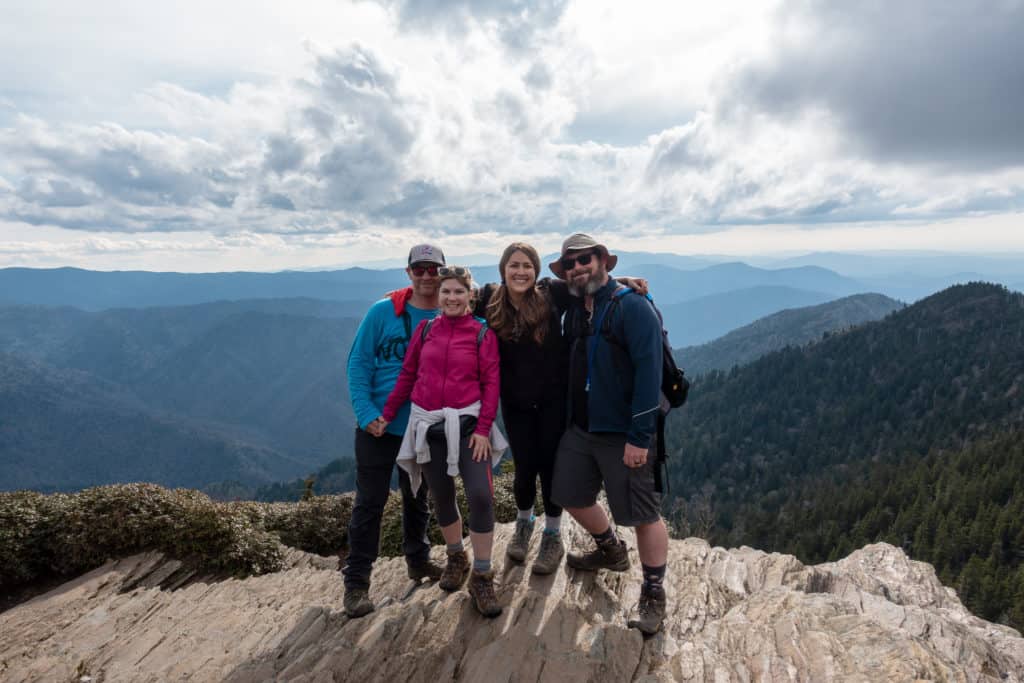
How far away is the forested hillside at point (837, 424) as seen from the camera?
106312 millimetres

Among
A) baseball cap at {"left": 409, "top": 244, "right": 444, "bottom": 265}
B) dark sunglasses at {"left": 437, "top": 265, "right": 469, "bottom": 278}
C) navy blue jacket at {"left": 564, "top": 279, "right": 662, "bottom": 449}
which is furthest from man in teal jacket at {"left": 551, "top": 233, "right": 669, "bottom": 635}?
baseball cap at {"left": 409, "top": 244, "right": 444, "bottom": 265}

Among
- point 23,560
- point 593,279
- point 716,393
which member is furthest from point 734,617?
point 716,393

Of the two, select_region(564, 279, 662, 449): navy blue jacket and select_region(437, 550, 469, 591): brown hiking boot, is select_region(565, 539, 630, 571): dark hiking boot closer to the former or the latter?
select_region(437, 550, 469, 591): brown hiking boot

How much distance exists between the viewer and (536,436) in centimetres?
653

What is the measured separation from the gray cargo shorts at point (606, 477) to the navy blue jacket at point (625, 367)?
0.97 feet

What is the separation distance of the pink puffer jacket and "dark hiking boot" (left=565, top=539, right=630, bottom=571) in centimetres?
274

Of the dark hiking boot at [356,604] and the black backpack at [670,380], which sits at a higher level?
the black backpack at [670,380]

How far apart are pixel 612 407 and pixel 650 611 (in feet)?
8.26

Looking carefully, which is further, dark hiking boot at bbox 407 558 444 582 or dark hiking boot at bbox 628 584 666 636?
dark hiking boot at bbox 407 558 444 582

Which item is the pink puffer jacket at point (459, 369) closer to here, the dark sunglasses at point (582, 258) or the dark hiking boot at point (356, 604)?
the dark sunglasses at point (582, 258)

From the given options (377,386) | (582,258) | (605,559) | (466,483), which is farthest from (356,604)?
(582,258)

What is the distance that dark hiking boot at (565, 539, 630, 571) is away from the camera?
7145 mm

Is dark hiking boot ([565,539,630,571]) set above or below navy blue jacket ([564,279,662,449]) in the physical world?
below

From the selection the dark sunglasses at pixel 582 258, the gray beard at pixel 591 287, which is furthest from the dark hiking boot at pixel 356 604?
the dark sunglasses at pixel 582 258
